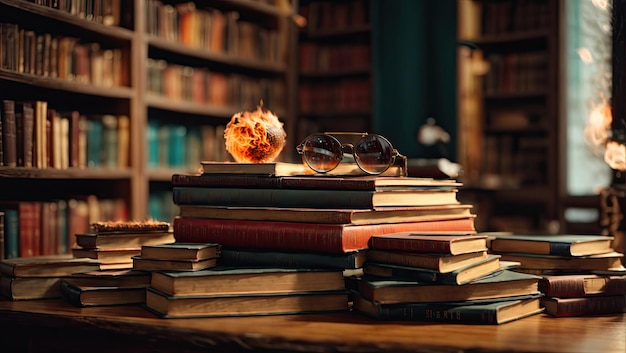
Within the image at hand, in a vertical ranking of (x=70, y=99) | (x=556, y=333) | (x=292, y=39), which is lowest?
(x=556, y=333)

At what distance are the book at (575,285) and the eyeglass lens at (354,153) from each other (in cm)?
36

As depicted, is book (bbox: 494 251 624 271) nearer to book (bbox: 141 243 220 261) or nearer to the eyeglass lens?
the eyeglass lens

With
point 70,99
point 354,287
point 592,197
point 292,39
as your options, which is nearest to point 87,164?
point 70,99

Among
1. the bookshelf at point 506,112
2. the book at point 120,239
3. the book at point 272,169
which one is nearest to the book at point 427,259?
the book at point 272,169

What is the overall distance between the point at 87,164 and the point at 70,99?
0.91 feet

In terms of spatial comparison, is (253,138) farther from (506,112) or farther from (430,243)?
(506,112)

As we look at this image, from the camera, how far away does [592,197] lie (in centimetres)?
411

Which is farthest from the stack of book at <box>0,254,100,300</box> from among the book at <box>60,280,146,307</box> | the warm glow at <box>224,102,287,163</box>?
the warm glow at <box>224,102,287,163</box>

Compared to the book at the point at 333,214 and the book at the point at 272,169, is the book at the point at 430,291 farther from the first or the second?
the book at the point at 272,169

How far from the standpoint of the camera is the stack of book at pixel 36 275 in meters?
1.44

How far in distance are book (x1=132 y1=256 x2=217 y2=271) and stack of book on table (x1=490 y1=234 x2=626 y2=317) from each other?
58cm

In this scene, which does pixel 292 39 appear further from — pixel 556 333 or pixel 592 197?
pixel 556 333

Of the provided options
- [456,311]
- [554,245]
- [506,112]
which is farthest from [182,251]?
[506,112]

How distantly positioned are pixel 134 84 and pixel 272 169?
6.87 ft
